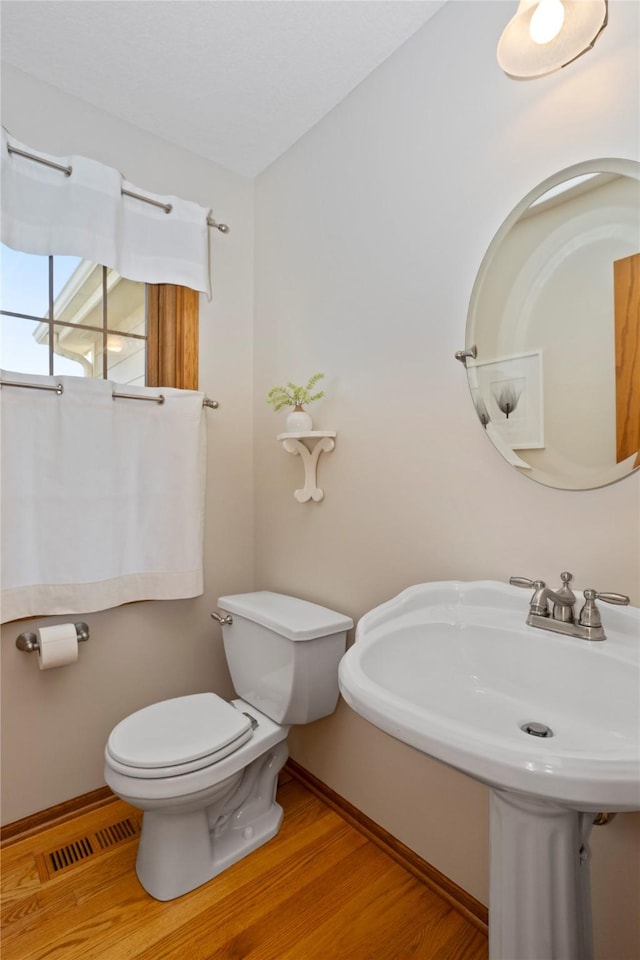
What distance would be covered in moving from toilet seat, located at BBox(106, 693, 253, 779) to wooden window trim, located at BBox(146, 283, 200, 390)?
3.84 feet

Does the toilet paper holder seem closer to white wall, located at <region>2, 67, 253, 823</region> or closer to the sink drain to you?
white wall, located at <region>2, 67, 253, 823</region>

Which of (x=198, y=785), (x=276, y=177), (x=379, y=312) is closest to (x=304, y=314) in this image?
(x=379, y=312)

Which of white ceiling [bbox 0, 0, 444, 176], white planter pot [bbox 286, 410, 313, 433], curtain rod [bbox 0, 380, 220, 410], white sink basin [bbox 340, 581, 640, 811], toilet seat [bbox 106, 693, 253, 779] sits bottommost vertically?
toilet seat [bbox 106, 693, 253, 779]

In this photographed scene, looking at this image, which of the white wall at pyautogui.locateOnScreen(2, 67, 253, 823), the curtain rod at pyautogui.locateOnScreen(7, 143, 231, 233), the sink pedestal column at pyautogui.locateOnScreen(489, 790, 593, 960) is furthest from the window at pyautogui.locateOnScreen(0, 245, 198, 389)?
the sink pedestal column at pyautogui.locateOnScreen(489, 790, 593, 960)

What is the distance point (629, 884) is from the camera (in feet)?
3.20

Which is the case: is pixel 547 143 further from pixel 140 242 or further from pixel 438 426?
pixel 140 242

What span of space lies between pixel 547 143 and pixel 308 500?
1.23m

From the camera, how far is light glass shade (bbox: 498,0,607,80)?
3.04 ft

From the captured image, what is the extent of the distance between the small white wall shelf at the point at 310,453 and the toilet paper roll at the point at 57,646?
0.88 m

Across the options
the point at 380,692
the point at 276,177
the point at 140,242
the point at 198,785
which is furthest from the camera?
the point at 276,177

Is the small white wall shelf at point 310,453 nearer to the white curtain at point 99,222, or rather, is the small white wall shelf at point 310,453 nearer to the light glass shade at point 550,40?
the white curtain at point 99,222

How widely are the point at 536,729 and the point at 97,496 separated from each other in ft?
4.77

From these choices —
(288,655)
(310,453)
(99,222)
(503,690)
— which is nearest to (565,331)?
(503,690)

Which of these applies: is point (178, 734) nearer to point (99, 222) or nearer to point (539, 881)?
point (539, 881)
